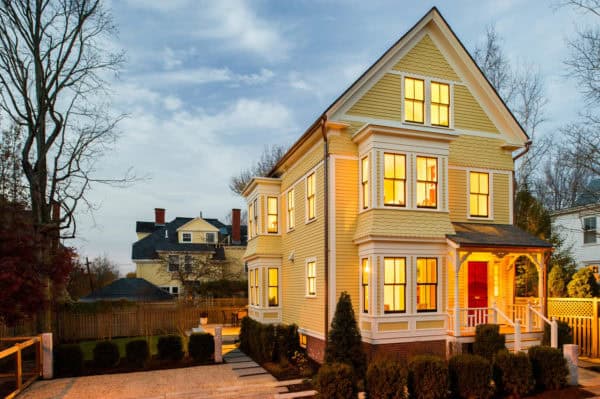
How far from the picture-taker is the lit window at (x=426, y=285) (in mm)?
12031

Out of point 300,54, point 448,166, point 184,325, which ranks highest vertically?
point 300,54

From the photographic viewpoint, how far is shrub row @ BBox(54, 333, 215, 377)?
41.6 ft

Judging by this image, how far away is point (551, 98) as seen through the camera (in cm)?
2095

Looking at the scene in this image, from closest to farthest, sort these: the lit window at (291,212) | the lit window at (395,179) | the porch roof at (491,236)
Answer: the porch roof at (491,236) → the lit window at (395,179) → the lit window at (291,212)

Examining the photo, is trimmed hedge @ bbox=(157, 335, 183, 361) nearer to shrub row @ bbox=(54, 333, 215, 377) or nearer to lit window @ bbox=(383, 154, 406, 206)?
shrub row @ bbox=(54, 333, 215, 377)

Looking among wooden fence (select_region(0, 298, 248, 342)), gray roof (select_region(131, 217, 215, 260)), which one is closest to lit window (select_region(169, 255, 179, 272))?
gray roof (select_region(131, 217, 215, 260))

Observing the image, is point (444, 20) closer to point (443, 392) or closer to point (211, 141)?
point (443, 392)

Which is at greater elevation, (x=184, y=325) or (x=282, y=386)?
(x=282, y=386)

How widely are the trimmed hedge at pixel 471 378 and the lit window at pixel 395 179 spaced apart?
4.59 m

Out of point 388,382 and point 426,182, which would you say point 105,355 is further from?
point 426,182

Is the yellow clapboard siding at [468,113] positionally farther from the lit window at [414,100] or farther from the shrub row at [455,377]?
the shrub row at [455,377]

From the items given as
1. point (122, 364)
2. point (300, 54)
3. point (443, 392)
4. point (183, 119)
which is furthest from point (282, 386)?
point (300, 54)

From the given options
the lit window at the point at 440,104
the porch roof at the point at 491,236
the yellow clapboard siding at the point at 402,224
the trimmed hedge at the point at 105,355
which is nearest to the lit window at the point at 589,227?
the porch roof at the point at 491,236

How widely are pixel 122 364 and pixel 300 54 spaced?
25.2 metres
